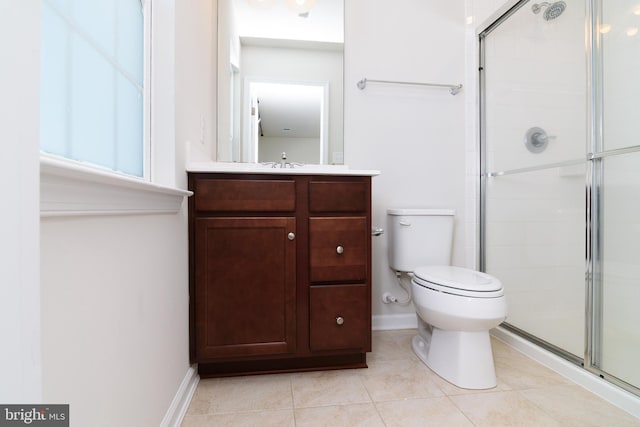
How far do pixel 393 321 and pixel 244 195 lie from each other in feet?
4.14

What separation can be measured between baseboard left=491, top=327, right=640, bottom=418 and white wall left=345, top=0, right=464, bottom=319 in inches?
21.0

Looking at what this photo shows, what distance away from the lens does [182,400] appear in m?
1.11

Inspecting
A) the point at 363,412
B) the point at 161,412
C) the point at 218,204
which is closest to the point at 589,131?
the point at 363,412

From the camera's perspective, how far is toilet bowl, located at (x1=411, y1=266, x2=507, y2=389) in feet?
4.00

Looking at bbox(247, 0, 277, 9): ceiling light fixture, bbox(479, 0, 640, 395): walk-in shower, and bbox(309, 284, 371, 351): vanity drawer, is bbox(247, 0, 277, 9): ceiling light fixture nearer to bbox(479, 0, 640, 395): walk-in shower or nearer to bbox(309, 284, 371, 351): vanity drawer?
bbox(479, 0, 640, 395): walk-in shower

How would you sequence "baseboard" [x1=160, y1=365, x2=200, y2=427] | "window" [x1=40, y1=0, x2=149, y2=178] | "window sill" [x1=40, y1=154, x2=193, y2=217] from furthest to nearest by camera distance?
"baseboard" [x1=160, y1=365, x2=200, y2=427]
"window" [x1=40, y1=0, x2=149, y2=178]
"window sill" [x1=40, y1=154, x2=193, y2=217]

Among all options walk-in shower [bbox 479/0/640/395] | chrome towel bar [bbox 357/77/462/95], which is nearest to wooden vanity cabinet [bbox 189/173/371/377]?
chrome towel bar [bbox 357/77/462/95]

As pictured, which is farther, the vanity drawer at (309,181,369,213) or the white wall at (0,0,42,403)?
the vanity drawer at (309,181,369,213)

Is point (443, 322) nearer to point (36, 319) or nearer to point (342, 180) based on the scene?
point (342, 180)

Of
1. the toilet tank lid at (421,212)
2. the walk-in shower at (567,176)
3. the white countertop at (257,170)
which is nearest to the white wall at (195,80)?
the white countertop at (257,170)

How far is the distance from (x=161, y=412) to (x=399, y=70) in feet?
6.83

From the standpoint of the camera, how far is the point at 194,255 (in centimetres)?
125

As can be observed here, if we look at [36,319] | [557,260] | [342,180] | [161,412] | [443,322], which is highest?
[342,180]

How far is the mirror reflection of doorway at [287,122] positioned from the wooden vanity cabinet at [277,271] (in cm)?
50
